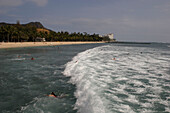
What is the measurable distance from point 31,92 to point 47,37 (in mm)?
116562

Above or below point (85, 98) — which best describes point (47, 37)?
above

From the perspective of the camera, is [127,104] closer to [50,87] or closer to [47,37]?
[50,87]

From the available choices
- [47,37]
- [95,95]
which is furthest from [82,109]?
[47,37]

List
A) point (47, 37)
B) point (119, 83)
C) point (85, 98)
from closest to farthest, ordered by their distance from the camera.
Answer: point (85, 98) → point (119, 83) → point (47, 37)

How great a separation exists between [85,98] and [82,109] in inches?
42.4

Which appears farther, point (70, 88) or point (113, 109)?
point (70, 88)

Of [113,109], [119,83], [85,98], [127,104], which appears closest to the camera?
[113,109]

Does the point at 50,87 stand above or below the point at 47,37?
below

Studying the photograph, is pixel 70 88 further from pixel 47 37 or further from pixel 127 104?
pixel 47 37

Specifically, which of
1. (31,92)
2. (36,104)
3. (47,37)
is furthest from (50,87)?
(47,37)

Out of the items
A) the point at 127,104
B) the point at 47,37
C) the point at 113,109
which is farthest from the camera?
the point at 47,37

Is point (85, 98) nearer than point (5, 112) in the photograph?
No

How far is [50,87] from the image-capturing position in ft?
31.9

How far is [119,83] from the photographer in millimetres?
10148
